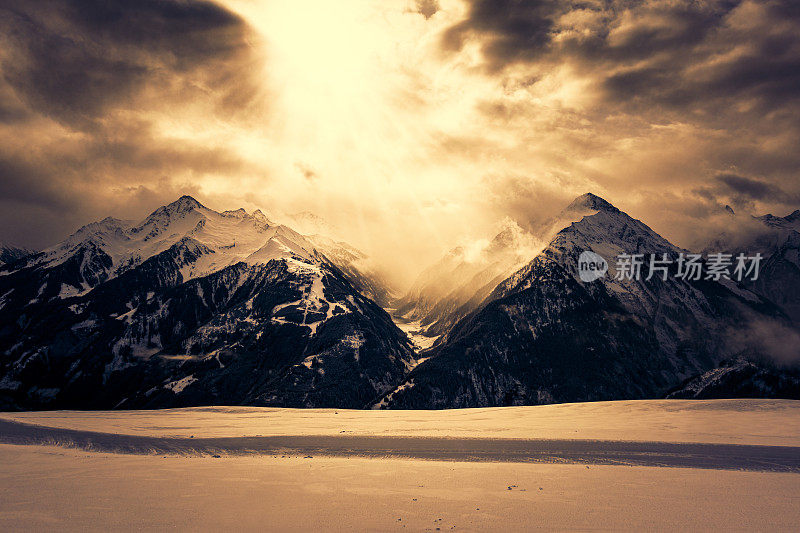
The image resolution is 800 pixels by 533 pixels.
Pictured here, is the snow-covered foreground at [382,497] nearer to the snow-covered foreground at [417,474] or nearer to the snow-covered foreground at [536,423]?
the snow-covered foreground at [417,474]

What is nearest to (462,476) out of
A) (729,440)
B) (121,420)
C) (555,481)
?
(555,481)

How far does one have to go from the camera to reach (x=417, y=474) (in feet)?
91.4

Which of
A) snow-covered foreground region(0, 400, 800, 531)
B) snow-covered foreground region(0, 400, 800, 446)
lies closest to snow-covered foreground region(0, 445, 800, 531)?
snow-covered foreground region(0, 400, 800, 531)

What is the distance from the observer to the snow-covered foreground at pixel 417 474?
19.4 metres

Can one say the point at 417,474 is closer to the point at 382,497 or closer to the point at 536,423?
the point at 382,497

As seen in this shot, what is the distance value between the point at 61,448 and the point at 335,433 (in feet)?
71.8

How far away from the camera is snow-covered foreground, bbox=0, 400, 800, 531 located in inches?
763

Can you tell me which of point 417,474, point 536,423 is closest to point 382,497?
point 417,474

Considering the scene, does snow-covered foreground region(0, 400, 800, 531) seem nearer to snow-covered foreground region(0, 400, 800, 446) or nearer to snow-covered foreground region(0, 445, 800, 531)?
snow-covered foreground region(0, 445, 800, 531)

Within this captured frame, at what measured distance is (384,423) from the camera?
5419 centimetres

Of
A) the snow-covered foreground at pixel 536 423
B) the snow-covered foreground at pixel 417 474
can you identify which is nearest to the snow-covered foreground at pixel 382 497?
the snow-covered foreground at pixel 417 474

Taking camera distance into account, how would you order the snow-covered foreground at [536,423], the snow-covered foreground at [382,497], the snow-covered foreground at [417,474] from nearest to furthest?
1. the snow-covered foreground at [382,497]
2. the snow-covered foreground at [417,474]
3. the snow-covered foreground at [536,423]

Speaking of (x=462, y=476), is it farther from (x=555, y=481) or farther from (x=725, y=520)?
(x=725, y=520)

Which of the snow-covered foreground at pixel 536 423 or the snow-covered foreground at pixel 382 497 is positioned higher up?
the snow-covered foreground at pixel 382 497
